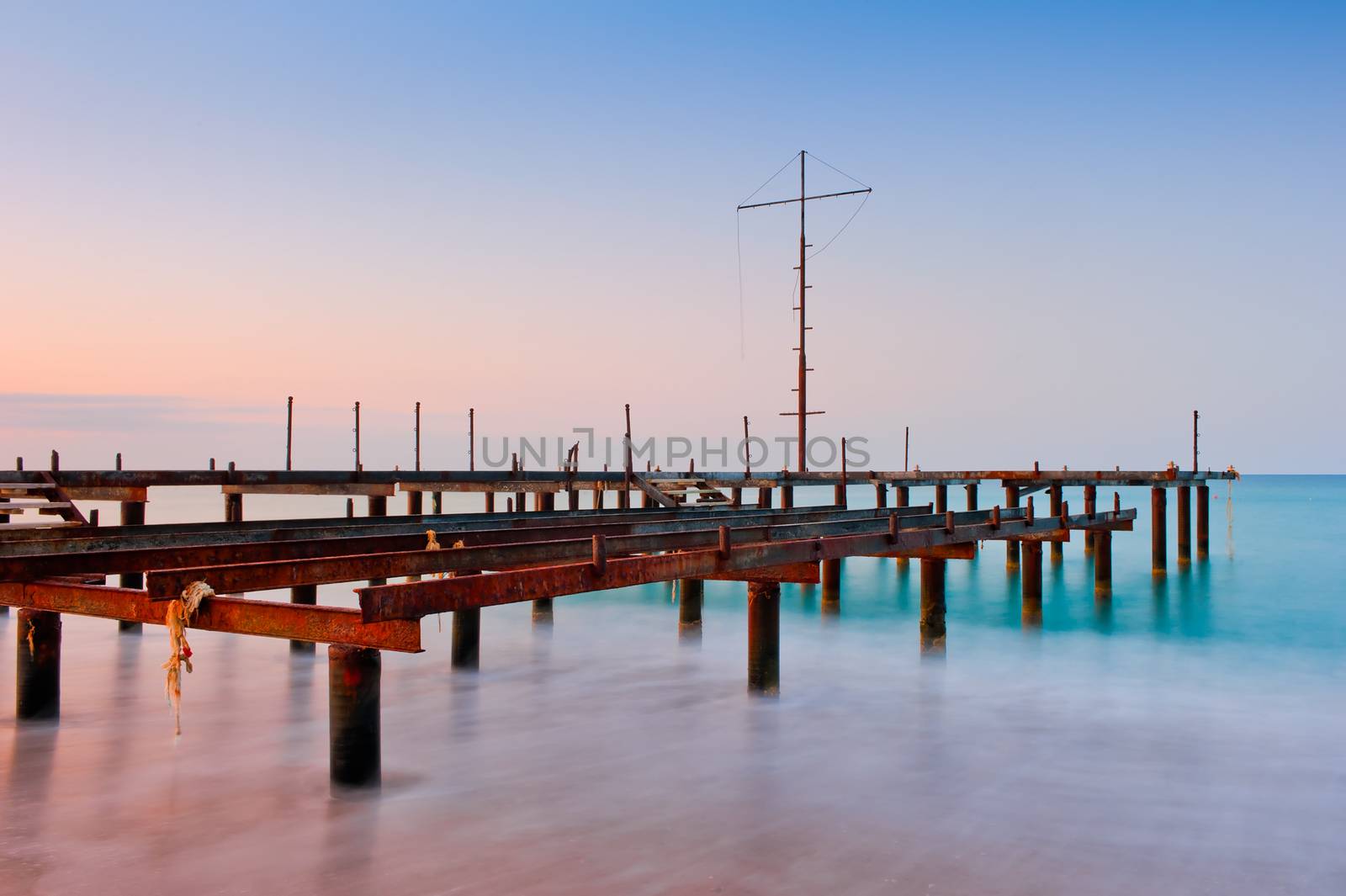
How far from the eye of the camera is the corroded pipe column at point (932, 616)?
14.8 m

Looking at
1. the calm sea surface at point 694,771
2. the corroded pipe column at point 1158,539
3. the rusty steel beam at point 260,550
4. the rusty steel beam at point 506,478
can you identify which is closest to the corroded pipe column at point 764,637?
the calm sea surface at point 694,771

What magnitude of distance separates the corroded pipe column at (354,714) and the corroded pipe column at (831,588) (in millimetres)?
12936

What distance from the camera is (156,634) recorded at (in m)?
15.3

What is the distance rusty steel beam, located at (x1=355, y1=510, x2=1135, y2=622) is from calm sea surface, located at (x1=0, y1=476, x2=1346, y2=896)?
1.69m

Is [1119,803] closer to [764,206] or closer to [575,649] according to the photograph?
[575,649]

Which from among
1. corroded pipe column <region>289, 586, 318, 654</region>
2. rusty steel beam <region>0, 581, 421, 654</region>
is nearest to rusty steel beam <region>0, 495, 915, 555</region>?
rusty steel beam <region>0, 581, 421, 654</region>

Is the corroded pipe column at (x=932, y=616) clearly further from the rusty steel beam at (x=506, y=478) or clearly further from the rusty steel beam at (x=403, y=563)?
the rusty steel beam at (x=506, y=478)

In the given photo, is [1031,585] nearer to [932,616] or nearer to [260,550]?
[932,616]

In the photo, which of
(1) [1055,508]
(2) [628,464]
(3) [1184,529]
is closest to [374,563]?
(2) [628,464]

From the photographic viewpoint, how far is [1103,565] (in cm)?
2155

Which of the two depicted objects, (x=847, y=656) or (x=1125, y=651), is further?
(x=1125, y=651)

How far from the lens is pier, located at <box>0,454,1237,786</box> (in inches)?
248

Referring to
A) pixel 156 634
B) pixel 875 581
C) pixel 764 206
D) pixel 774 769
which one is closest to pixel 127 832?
pixel 774 769

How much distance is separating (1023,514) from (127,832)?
1278 cm
